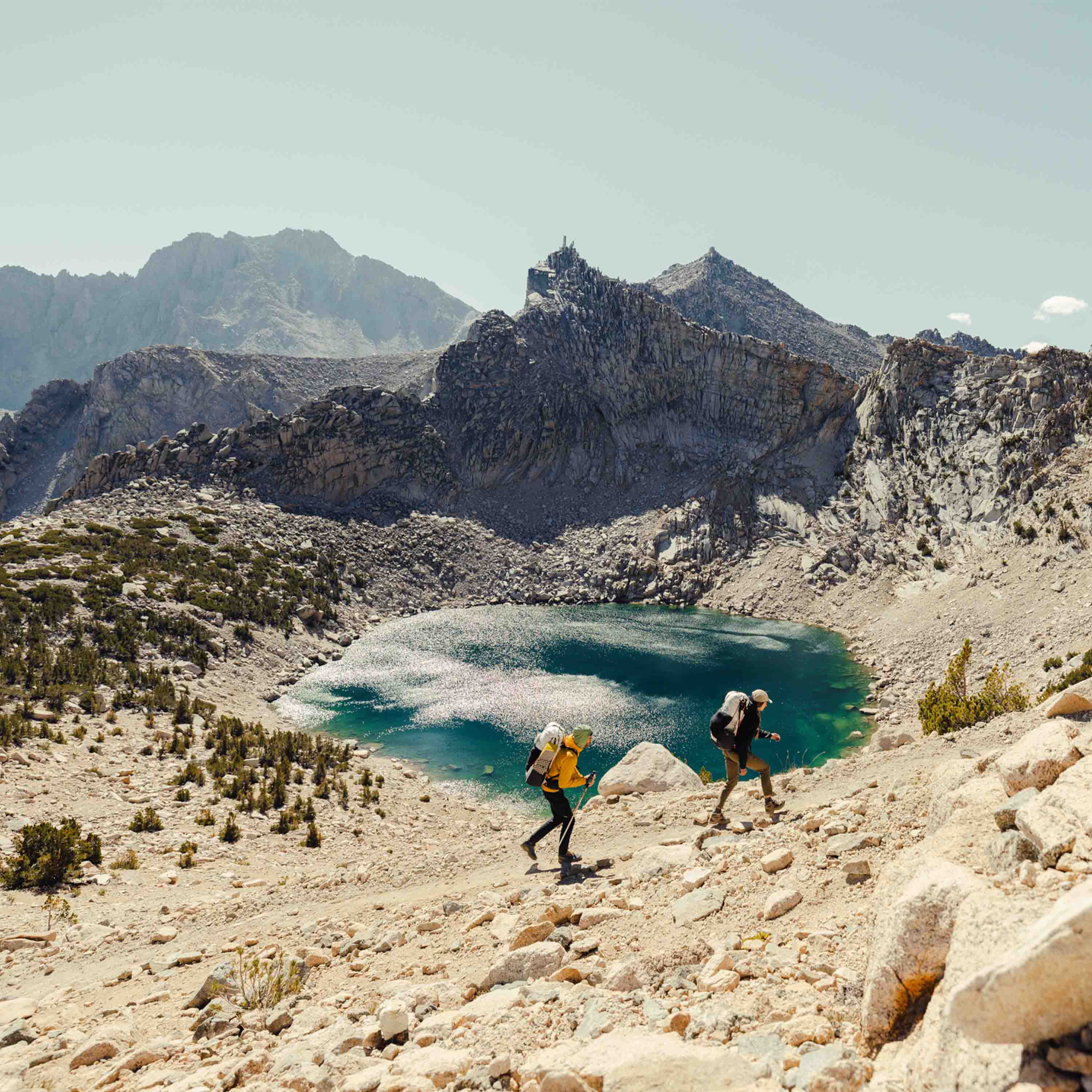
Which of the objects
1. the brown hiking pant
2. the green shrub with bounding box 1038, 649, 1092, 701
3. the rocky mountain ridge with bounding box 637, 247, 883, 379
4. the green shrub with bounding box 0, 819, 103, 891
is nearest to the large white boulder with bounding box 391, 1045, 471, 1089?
the brown hiking pant

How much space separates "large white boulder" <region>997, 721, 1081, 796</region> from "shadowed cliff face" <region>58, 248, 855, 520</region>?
6873 cm

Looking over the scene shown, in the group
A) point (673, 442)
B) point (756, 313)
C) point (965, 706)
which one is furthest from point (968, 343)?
point (965, 706)

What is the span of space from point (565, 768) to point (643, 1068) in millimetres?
6527

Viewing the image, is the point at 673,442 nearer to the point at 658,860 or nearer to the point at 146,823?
the point at 146,823

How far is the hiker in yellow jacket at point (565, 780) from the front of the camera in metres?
10.9

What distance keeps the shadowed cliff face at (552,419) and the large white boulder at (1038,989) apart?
70.9m

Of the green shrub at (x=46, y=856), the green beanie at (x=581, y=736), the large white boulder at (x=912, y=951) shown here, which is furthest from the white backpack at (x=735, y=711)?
Answer: the green shrub at (x=46, y=856)

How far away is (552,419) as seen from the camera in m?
85.4

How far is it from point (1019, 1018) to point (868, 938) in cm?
275

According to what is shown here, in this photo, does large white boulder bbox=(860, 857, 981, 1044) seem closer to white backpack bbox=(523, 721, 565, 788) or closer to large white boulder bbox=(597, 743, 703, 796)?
white backpack bbox=(523, 721, 565, 788)

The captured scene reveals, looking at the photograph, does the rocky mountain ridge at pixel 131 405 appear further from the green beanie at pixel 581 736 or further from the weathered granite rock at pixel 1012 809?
the weathered granite rock at pixel 1012 809

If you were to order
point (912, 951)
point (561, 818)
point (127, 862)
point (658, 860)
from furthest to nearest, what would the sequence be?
1. point (127, 862)
2. point (561, 818)
3. point (658, 860)
4. point (912, 951)

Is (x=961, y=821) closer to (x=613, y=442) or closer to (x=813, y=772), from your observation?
(x=813, y=772)

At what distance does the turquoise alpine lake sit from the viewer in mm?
29438
